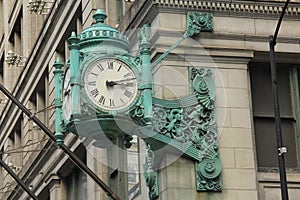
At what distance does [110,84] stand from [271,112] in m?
7.76

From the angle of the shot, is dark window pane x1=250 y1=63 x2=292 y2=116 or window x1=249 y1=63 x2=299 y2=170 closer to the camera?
window x1=249 y1=63 x2=299 y2=170

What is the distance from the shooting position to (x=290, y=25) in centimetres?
2544

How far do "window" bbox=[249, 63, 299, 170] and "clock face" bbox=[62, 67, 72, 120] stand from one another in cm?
723

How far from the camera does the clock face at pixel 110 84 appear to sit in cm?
1817

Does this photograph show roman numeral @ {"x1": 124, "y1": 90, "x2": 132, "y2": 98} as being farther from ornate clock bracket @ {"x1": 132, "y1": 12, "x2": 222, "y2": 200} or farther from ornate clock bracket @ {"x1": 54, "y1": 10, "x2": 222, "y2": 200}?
ornate clock bracket @ {"x1": 132, "y1": 12, "x2": 222, "y2": 200}

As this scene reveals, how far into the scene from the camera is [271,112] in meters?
25.1

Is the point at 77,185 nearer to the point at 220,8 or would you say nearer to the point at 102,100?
the point at 220,8

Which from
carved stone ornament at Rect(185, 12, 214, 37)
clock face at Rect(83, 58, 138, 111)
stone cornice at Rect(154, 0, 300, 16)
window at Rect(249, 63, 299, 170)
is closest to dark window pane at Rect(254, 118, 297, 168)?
window at Rect(249, 63, 299, 170)

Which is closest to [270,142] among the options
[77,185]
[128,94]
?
[128,94]

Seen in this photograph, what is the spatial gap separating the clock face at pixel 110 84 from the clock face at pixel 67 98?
1.26 feet

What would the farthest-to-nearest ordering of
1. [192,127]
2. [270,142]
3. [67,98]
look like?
[270,142]
[192,127]
[67,98]

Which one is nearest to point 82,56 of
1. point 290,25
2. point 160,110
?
point 160,110

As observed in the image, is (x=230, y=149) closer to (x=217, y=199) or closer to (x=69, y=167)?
(x=217, y=199)

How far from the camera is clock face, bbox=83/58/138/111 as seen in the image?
59.6 ft
